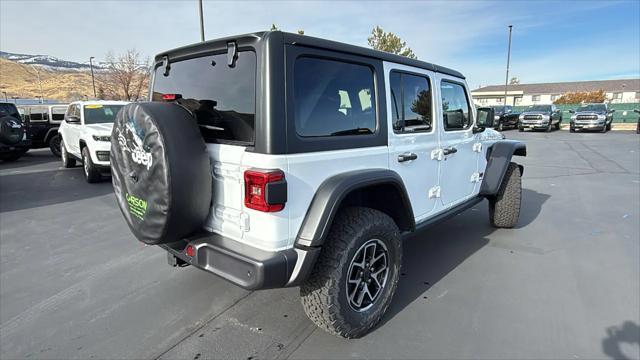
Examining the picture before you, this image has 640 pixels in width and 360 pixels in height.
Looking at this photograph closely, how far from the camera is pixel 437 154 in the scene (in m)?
3.16

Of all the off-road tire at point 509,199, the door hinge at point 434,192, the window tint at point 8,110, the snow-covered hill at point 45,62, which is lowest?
the off-road tire at point 509,199

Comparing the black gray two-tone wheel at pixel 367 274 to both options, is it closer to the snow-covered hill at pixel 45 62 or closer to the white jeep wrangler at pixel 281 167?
the white jeep wrangler at pixel 281 167

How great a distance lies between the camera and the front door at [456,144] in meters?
3.34

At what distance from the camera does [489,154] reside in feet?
13.9

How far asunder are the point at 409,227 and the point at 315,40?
1.60 metres

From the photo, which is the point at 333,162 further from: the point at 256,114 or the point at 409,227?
the point at 409,227

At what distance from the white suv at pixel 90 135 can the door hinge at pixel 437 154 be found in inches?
253

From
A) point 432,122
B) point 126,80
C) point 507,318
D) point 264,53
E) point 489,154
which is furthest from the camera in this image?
point 126,80

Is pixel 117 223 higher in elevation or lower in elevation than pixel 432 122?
lower

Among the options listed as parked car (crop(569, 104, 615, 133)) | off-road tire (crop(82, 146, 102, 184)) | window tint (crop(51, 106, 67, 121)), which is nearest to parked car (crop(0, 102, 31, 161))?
window tint (crop(51, 106, 67, 121))

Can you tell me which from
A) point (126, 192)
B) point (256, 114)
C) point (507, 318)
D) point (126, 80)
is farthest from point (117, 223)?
point (126, 80)

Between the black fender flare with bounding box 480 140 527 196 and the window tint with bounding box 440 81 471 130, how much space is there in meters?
0.69

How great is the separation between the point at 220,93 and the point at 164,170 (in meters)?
0.61

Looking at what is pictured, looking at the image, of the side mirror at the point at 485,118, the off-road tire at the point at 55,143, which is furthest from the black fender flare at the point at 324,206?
the off-road tire at the point at 55,143
